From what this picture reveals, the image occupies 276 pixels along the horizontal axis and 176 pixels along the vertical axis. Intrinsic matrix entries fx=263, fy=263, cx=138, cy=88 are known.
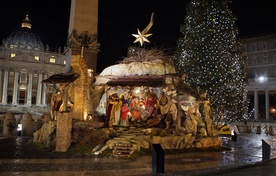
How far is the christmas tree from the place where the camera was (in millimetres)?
25922

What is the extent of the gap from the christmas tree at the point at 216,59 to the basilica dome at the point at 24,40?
91.0 meters

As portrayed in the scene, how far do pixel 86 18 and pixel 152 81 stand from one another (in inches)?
235

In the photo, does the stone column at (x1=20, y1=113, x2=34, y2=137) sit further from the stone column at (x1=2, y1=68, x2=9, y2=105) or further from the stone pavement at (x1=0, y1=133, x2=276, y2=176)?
the stone column at (x1=2, y1=68, x2=9, y2=105)

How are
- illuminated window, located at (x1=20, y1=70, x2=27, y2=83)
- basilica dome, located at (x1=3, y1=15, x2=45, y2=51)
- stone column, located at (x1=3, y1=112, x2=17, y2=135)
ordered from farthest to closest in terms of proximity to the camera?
basilica dome, located at (x1=3, y1=15, x2=45, y2=51) → illuminated window, located at (x1=20, y1=70, x2=27, y2=83) → stone column, located at (x1=3, y1=112, x2=17, y2=135)

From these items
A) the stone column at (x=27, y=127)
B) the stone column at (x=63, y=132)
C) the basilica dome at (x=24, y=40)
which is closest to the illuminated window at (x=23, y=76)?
the basilica dome at (x=24, y=40)

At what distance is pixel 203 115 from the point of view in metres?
18.1

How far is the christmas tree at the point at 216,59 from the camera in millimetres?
25922

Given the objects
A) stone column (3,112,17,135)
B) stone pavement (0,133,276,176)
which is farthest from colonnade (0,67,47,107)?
stone pavement (0,133,276,176)

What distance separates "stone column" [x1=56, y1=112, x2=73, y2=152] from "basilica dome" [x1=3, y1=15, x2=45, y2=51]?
99401 millimetres

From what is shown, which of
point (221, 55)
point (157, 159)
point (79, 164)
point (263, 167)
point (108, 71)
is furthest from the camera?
point (221, 55)

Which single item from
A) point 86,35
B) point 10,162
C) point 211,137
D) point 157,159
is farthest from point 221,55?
point 10,162

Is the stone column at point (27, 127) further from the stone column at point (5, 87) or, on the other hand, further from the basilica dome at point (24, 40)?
the basilica dome at point (24, 40)

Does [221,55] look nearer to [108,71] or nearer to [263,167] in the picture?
[108,71]

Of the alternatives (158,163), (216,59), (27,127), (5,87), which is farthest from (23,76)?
(158,163)
